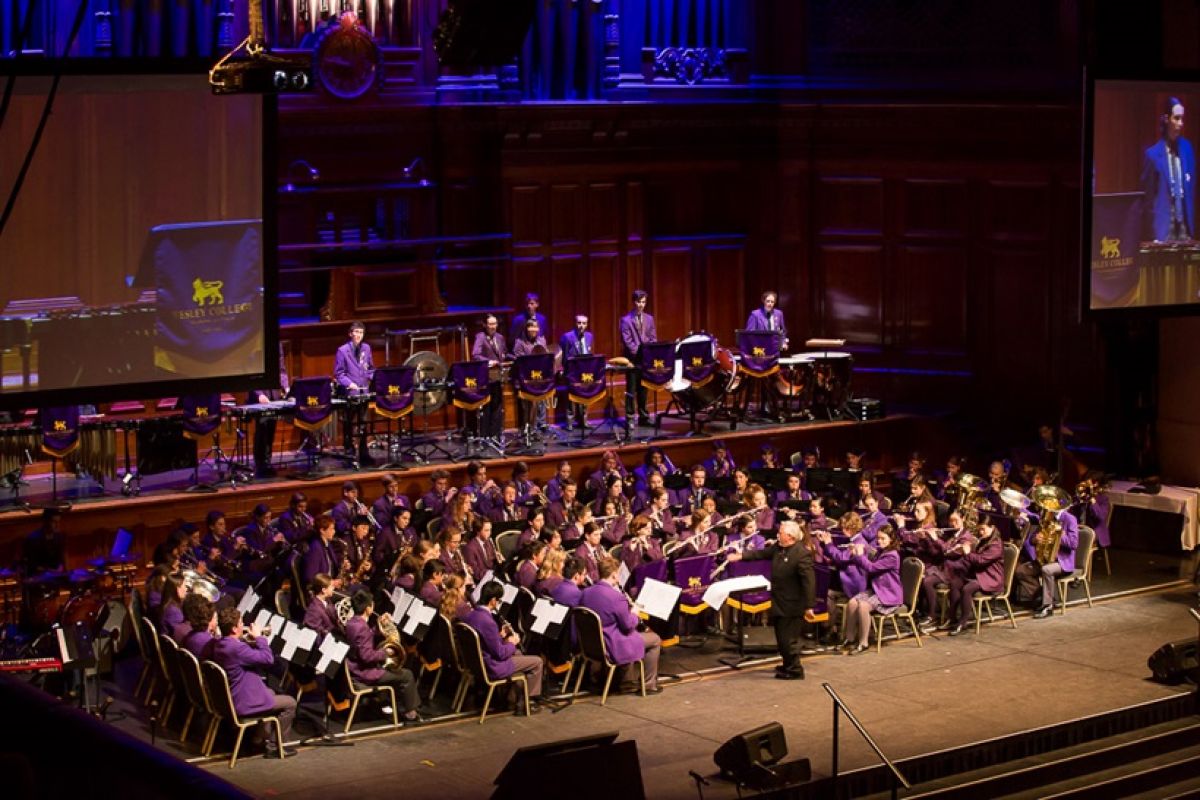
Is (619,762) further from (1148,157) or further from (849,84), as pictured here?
(849,84)

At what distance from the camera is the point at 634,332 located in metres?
21.8

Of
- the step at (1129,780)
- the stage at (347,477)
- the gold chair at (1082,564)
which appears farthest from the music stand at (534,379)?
the step at (1129,780)

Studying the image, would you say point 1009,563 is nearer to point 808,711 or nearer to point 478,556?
point 808,711

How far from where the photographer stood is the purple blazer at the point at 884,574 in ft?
53.2

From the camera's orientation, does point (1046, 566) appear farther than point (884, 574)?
Yes

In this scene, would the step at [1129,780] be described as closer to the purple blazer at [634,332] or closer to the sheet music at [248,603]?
the sheet music at [248,603]

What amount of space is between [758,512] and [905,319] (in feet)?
23.4

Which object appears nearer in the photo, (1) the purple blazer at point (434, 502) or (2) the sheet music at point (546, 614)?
(2) the sheet music at point (546, 614)

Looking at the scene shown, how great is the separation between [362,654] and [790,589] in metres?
3.71

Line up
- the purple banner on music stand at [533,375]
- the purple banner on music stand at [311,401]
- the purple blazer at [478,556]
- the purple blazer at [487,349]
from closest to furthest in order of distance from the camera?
the purple blazer at [478,556], the purple banner on music stand at [311,401], the purple banner on music stand at [533,375], the purple blazer at [487,349]

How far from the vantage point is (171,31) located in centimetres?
2053

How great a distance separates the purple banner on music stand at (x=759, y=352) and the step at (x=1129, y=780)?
817 cm

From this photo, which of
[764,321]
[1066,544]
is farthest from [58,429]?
[1066,544]

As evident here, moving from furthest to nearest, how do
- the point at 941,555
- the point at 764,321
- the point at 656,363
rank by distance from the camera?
the point at 764,321, the point at 656,363, the point at 941,555
